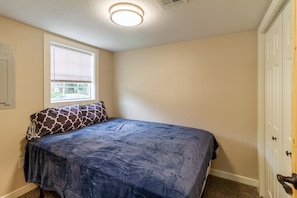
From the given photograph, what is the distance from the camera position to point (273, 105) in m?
1.65

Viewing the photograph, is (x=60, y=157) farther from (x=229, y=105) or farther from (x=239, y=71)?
(x=239, y=71)

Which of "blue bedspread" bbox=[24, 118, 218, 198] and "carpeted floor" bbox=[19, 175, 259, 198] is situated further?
"carpeted floor" bbox=[19, 175, 259, 198]

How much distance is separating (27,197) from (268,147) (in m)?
3.04

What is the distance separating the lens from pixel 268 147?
1.85 metres

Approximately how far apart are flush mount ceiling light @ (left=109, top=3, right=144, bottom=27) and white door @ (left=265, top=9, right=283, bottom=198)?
135 cm

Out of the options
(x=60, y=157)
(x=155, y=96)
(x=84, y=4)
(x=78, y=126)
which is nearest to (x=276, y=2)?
(x=84, y=4)

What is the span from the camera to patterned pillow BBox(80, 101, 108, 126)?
2.57 metres

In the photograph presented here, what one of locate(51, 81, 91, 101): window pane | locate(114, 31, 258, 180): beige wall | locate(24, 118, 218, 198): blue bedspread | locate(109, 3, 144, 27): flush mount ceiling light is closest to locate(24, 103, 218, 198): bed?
locate(24, 118, 218, 198): blue bedspread

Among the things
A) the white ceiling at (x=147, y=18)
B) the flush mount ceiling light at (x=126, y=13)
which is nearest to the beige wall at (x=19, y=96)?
the white ceiling at (x=147, y=18)

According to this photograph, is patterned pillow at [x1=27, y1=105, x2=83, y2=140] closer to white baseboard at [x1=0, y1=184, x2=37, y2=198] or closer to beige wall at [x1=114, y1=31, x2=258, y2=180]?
white baseboard at [x1=0, y1=184, x2=37, y2=198]

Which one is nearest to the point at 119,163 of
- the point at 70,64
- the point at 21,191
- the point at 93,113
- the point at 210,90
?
A: the point at 93,113

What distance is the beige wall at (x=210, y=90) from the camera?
88.3 inches

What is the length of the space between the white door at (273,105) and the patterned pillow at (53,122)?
2.48 m

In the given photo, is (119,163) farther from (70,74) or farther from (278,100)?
(70,74)
